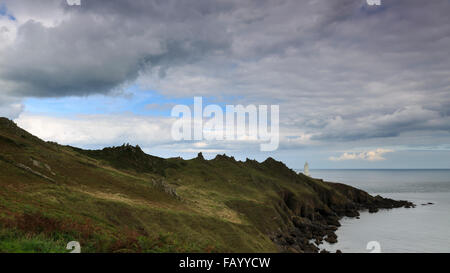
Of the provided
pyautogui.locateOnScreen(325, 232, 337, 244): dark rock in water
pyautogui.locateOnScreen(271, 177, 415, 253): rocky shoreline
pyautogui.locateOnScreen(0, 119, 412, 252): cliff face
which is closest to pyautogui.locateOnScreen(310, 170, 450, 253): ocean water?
pyautogui.locateOnScreen(325, 232, 337, 244): dark rock in water

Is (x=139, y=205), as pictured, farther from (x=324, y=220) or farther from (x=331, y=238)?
(x=324, y=220)

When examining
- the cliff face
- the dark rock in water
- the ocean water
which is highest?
the cliff face

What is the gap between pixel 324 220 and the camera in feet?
280

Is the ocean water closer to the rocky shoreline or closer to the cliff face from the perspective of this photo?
the rocky shoreline

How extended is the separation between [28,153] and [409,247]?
72.7 metres

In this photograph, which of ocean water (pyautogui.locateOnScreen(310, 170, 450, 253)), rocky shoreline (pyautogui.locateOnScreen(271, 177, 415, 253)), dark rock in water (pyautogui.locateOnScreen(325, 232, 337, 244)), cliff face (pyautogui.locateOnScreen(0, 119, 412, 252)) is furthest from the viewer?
dark rock in water (pyautogui.locateOnScreen(325, 232, 337, 244))

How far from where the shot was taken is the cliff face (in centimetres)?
1948

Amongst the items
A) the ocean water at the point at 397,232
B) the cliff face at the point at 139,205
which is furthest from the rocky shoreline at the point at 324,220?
the ocean water at the point at 397,232

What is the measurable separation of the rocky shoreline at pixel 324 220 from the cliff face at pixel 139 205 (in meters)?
0.40

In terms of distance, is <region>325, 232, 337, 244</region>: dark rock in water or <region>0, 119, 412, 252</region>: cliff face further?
<region>325, 232, 337, 244</region>: dark rock in water

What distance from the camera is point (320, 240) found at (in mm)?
62438

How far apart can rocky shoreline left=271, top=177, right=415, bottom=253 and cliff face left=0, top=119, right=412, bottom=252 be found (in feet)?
1.30

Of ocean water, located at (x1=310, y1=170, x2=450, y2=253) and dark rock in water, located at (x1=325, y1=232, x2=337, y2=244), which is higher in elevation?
dark rock in water, located at (x1=325, y1=232, x2=337, y2=244)
